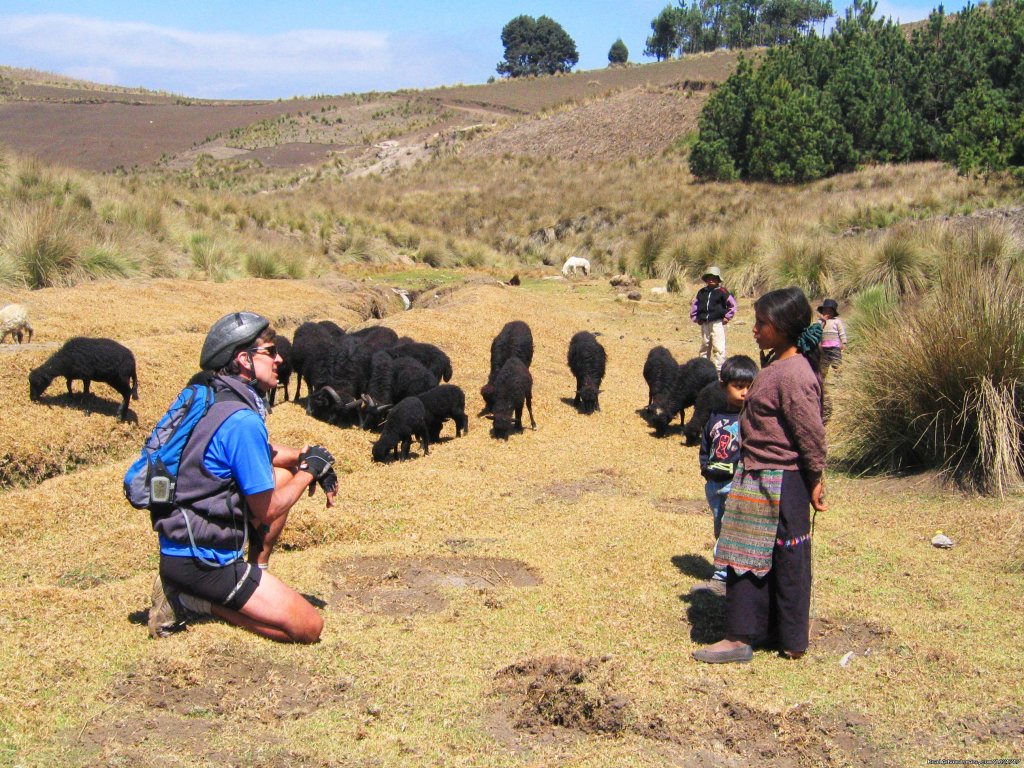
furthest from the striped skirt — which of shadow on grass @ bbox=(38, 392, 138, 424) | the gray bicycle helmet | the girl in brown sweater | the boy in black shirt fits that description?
shadow on grass @ bbox=(38, 392, 138, 424)

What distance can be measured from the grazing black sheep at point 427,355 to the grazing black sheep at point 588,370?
70.5 inches

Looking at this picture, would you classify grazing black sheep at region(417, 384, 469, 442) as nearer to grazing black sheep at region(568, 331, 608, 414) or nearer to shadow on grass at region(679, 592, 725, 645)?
grazing black sheep at region(568, 331, 608, 414)

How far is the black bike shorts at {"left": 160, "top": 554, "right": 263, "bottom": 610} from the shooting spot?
4.79 metres

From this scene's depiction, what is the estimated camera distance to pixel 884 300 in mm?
14438

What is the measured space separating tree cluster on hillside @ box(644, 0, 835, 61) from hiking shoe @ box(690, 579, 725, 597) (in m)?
111

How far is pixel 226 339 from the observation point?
4.91 metres

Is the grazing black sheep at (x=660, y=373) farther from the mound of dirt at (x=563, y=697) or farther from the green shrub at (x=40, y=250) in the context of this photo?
the green shrub at (x=40, y=250)

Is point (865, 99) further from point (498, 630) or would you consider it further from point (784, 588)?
point (498, 630)

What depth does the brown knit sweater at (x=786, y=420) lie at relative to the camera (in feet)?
16.0

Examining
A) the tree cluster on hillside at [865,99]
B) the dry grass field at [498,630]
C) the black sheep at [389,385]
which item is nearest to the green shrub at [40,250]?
the dry grass field at [498,630]

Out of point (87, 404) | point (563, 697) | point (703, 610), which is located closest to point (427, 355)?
point (87, 404)

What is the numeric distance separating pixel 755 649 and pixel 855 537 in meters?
2.61

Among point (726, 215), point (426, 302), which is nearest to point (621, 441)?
point (426, 302)

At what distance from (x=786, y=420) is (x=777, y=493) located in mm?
401
